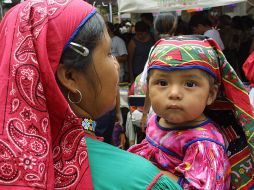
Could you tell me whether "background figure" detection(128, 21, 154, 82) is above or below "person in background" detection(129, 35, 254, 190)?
below

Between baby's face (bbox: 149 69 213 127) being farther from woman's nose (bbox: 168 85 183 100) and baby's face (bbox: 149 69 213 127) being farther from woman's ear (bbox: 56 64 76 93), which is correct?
woman's ear (bbox: 56 64 76 93)

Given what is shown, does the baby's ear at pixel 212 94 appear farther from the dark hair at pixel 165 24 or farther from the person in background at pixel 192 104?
the dark hair at pixel 165 24

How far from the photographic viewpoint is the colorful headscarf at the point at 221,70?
1844 mm

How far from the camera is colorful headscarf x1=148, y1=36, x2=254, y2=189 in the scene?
A: 184cm

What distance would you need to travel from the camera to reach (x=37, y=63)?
1039mm

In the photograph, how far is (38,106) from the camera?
102cm

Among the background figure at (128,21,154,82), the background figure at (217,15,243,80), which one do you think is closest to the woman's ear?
the background figure at (128,21,154,82)

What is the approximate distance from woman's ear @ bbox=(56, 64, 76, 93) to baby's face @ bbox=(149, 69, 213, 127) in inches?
29.4

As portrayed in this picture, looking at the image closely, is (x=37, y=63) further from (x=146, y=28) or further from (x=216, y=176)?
(x=146, y=28)

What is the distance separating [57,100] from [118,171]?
0.92ft

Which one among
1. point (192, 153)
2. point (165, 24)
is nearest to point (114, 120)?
point (165, 24)

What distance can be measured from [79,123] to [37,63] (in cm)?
21

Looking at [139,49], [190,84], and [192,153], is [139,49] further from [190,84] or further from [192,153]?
[192,153]

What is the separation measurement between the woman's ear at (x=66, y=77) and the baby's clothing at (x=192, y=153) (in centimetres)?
76
